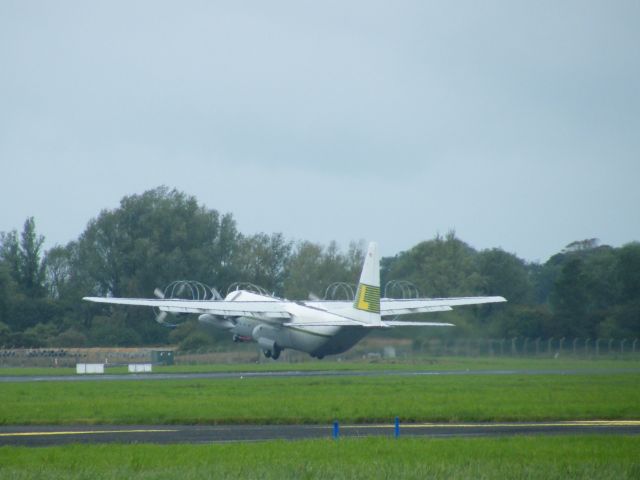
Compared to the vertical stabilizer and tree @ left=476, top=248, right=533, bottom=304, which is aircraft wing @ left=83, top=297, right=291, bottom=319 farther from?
tree @ left=476, top=248, right=533, bottom=304

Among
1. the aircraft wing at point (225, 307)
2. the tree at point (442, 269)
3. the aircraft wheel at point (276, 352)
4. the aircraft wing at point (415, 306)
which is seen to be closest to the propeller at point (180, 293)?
the aircraft wing at point (225, 307)

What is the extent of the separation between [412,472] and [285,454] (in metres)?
4.06

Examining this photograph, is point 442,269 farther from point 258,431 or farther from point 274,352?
point 258,431

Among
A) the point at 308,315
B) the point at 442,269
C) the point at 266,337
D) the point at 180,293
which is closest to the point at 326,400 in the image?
the point at 308,315

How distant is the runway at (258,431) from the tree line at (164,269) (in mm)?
57054

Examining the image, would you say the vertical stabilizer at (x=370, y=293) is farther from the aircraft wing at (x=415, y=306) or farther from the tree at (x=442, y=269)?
the tree at (x=442, y=269)

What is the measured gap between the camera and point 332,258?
109 meters

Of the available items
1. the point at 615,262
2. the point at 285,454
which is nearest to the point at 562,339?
the point at 615,262

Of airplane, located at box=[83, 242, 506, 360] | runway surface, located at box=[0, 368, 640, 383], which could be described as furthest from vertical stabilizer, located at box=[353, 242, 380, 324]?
runway surface, located at box=[0, 368, 640, 383]

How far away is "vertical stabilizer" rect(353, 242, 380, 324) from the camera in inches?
2687

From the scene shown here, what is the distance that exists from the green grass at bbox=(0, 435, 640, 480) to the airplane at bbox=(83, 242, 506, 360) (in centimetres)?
4162

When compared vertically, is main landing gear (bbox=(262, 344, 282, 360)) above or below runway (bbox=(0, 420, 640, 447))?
above

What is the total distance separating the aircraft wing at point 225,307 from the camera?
2926 inches

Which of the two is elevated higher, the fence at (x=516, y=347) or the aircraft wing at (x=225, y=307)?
the aircraft wing at (x=225, y=307)
